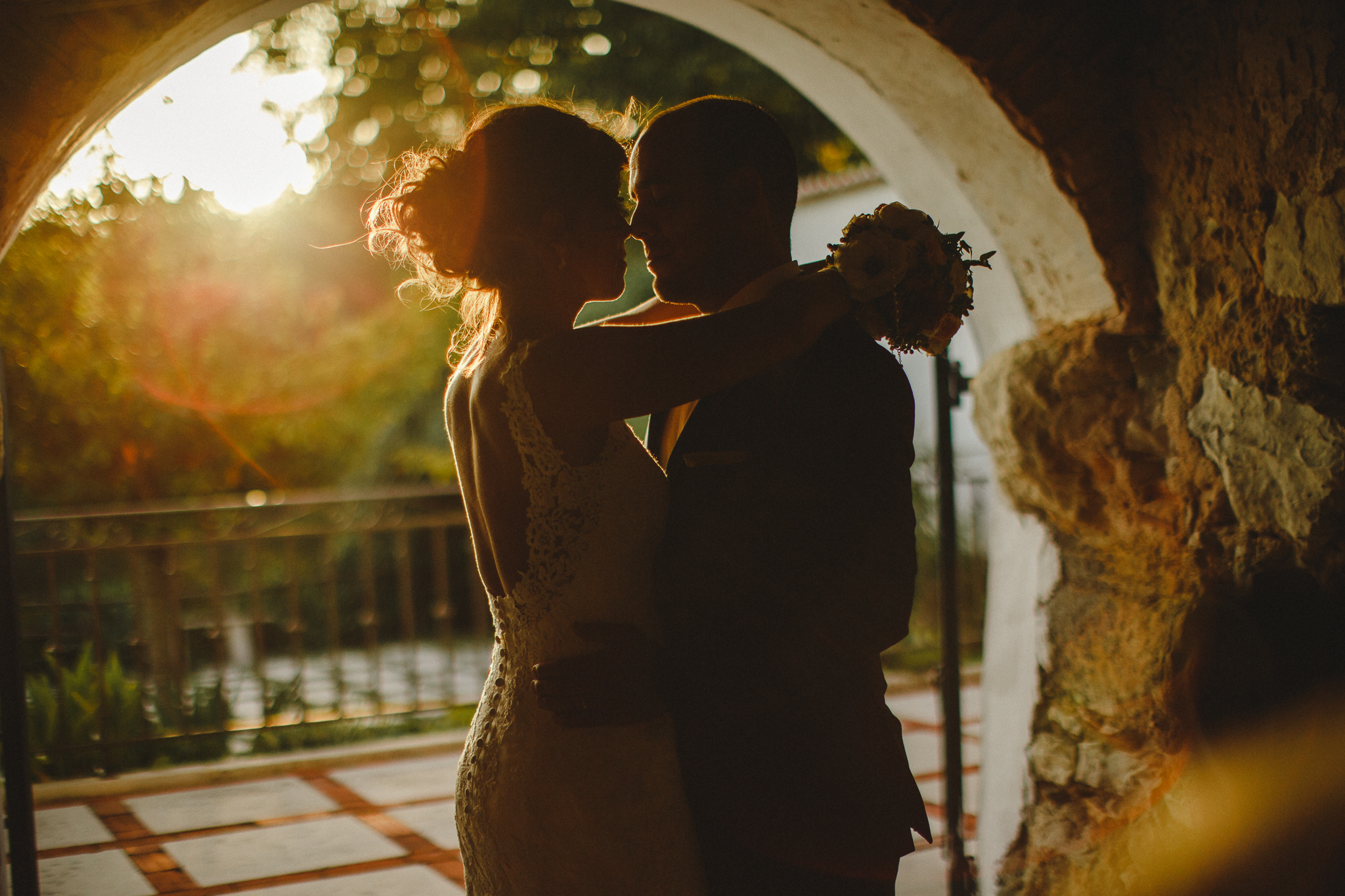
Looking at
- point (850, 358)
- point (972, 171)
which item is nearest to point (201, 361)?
point (972, 171)

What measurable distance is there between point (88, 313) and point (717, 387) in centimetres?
604

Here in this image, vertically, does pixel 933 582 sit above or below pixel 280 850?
above

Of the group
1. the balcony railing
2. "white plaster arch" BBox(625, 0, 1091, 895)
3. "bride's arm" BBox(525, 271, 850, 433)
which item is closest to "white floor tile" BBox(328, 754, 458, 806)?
the balcony railing

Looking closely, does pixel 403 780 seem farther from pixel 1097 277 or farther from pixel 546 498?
pixel 1097 277

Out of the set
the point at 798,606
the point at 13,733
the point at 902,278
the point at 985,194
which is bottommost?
the point at 13,733

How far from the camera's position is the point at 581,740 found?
5.79ft

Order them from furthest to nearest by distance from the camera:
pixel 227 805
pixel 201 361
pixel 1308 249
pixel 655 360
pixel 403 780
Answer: pixel 201 361
pixel 403 780
pixel 227 805
pixel 1308 249
pixel 655 360

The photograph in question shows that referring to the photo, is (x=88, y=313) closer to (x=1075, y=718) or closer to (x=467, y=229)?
(x=467, y=229)

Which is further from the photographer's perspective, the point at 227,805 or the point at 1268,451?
the point at 227,805

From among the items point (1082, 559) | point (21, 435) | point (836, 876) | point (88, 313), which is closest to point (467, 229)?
point (836, 876)

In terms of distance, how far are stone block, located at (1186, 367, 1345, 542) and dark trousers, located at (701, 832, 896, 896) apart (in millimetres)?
1142

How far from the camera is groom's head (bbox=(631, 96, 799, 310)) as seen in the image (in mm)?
1956

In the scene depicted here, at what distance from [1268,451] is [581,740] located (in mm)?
1545

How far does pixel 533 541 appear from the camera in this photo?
1.80 m
